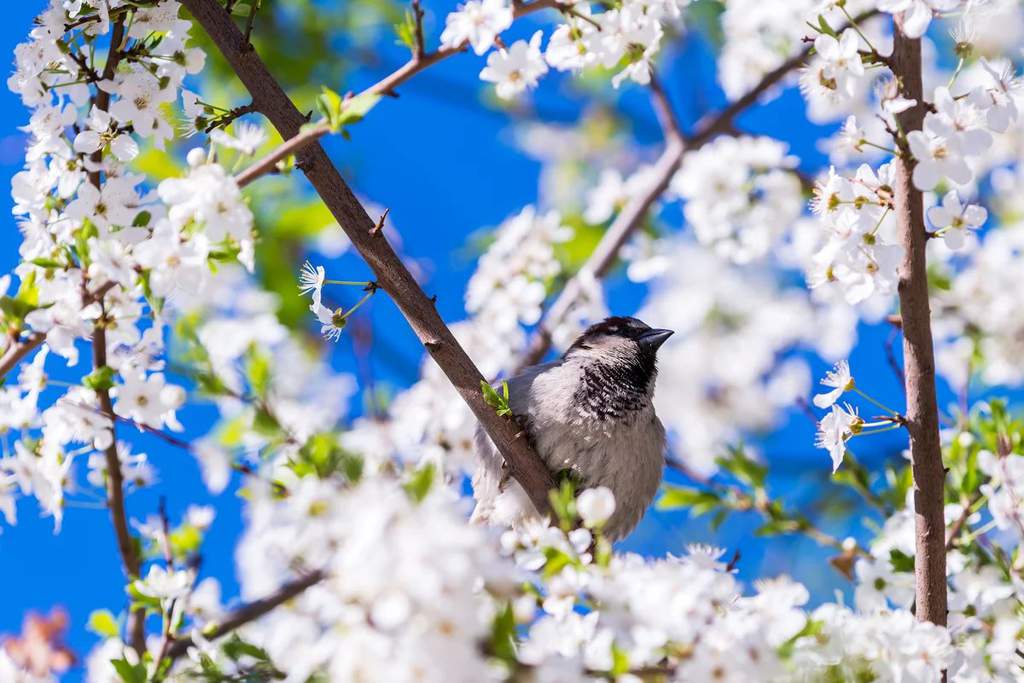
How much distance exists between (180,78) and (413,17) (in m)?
→ 0.53

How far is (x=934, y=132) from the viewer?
2.06 metres

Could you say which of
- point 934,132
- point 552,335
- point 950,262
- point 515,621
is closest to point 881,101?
point 934,132

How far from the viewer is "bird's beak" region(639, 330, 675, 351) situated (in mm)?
4344

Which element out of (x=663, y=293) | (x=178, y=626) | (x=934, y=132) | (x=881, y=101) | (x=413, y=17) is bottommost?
(x=934, y=132)

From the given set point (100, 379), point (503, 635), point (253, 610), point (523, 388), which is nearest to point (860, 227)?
point (503, 635)

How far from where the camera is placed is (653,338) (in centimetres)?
435

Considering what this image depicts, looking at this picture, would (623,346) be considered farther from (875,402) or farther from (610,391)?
(875,402)

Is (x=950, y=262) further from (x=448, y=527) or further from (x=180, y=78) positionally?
(x=448, y=527)

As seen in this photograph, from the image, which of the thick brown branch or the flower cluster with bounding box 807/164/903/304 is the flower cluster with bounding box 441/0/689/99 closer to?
the flower cluster with bounding box 807/164/903/304

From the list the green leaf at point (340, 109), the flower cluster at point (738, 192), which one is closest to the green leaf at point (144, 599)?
the green leaf at point (340, 109)

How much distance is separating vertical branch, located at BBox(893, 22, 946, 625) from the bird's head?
5.72 ft

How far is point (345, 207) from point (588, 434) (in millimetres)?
1646

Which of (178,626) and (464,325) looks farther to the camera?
(464,325)

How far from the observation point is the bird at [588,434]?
366 cm
